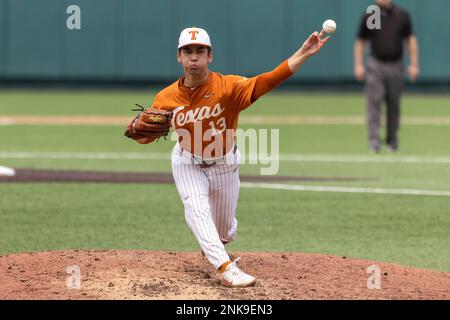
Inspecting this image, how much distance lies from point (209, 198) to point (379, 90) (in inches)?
392

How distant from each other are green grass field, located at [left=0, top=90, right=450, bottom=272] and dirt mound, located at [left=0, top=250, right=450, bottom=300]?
1.08 metres

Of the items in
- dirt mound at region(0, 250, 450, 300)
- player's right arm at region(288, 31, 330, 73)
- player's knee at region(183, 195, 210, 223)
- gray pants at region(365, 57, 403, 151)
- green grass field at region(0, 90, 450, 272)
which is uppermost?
player's right arm at region(288, 31, 330, 73)

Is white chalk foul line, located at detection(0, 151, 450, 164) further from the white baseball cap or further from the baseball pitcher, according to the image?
the white baseball cap

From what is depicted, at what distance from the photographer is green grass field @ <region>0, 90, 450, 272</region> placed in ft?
31.1

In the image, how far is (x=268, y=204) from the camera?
11.8m

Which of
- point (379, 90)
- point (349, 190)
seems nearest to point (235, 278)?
point (349, 190)

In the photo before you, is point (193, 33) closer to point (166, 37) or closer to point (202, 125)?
point (202, 125)

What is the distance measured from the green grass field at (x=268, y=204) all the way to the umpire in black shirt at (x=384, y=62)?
63 centimetres

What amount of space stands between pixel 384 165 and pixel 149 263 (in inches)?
330

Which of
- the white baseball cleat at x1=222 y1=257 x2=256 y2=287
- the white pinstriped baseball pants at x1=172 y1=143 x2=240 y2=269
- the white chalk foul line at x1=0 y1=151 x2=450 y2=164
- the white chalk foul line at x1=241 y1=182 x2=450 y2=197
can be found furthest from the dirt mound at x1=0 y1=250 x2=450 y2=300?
the white chalk foul line at x1=0 y1=151 x2=450 y2=164

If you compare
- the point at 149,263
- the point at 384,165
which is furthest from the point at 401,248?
the point at 384,165

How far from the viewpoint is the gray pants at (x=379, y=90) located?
16938 mm

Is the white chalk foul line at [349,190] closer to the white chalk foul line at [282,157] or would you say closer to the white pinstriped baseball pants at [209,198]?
the white chalk foul line at [282,157]

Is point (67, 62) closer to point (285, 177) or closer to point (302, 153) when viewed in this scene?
point (302, 153)
